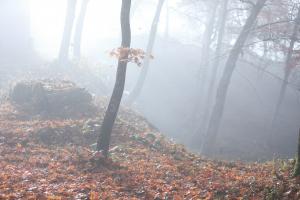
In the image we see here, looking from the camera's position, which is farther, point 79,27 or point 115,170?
point 79,27

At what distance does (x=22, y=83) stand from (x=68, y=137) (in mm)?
7173

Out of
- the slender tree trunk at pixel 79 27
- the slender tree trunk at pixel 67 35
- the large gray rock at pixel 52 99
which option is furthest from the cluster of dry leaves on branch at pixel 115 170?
the slender tree trunk at pixel 79 27

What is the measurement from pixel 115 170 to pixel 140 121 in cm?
1015

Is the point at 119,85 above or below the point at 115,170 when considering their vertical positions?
above

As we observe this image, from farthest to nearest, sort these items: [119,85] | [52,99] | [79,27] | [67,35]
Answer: [79,27], [67,35], [52,99], [119,85]

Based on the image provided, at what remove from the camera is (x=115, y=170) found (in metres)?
12.1

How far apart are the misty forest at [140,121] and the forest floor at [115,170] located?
0.04 metres

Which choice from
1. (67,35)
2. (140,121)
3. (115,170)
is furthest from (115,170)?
(67,35)

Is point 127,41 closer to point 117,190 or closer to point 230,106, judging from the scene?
point 117,190

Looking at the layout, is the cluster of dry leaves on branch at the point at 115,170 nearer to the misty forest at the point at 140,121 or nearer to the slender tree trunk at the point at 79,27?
the misty forest at the point at 140,121

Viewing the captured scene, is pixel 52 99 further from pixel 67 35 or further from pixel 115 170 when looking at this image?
pixel 67 35

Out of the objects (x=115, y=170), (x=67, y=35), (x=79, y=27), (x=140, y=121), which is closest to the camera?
(x=115, y=170)

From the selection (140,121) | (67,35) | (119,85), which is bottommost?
(140,121)

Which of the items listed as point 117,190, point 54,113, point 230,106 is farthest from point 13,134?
point 230,106
